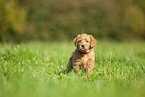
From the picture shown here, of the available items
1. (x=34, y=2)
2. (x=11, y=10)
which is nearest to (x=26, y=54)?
(x=11, y=10)

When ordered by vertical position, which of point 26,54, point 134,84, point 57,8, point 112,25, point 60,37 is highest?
point 57,8

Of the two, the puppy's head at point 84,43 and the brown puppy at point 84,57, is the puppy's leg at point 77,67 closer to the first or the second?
the brown puppy at point 84,57

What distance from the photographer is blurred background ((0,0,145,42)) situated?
54.0 feet

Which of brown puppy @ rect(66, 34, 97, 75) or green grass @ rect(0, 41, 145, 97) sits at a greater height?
brown puppy @ rect(66, 34, 97, 75)

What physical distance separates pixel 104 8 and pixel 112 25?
244 cm

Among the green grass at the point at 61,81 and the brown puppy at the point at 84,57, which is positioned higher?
the brown puppy at the point at 84,57

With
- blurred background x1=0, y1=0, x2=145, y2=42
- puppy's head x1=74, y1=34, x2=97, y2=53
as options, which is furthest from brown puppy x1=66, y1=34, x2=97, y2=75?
blurred background x1=0, y1=0, x2=145, y2=42

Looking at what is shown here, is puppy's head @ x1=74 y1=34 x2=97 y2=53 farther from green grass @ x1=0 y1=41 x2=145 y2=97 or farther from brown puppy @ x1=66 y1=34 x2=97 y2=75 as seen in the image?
green grass @ x1=0 y1=41 x2=145 y2=97

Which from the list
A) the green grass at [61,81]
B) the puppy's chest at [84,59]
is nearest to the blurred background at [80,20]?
the green grass at [61,81]

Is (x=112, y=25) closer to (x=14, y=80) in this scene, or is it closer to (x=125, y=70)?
(x=125, y=70)

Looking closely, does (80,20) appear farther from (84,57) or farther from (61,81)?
(61,81)

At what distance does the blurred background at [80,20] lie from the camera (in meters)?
16.5

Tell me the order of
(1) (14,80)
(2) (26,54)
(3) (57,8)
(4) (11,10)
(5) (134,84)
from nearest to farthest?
(1) (14,80) → (5) (134,84) → (2) (26,54) → (4) (11,10) → (3) (57,8)

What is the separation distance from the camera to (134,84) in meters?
3.06
